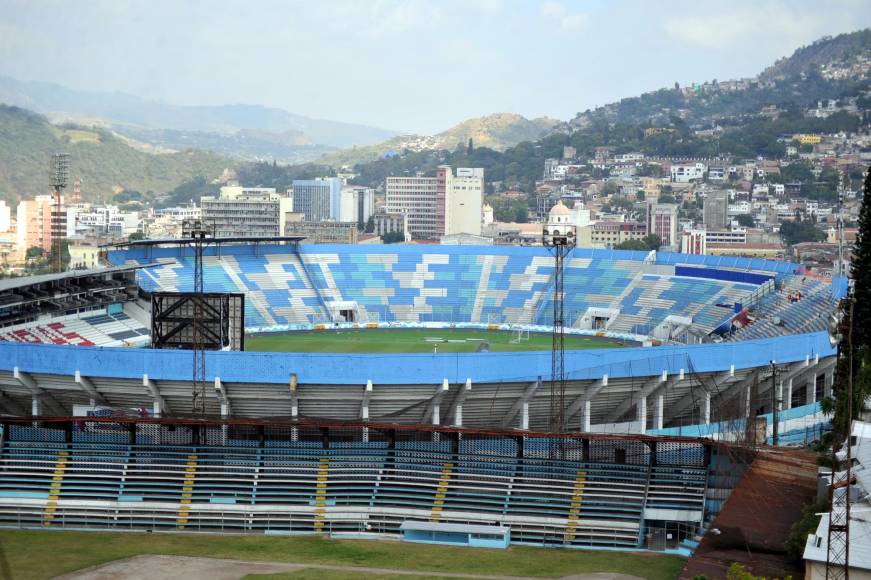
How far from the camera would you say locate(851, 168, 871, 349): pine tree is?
1774 inches

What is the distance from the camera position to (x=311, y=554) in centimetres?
3272

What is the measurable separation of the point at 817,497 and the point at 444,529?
9.30m

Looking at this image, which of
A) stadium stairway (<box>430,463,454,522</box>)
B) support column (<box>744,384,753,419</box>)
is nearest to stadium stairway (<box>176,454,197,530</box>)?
stadium stairway (<box>430,463,454,522</box>)

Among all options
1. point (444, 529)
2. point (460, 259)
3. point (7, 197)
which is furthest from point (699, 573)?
point (7, 197)

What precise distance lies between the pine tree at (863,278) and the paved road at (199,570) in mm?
18513

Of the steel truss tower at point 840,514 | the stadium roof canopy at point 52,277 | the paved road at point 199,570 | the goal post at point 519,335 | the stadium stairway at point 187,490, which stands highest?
the stadium roof canopy at point 52,277

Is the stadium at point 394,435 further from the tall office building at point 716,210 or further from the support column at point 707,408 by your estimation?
the tall office building at point 716,210

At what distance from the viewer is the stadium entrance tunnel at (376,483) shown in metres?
34.2

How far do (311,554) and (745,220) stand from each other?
472 ft

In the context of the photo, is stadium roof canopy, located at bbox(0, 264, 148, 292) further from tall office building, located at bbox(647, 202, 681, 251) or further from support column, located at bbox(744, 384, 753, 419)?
tall office building, located at bbox(647, 202, 681, 251)

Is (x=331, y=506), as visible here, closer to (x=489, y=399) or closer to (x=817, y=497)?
(x=489, y=399)

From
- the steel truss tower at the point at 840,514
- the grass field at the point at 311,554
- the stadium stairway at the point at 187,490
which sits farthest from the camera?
the stadium stairway at the point at 187,490

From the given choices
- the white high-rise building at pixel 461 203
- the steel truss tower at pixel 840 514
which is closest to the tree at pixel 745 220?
the white high-rise building at pixel 461 203

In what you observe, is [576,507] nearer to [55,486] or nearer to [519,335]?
[55,486]
